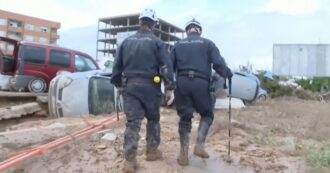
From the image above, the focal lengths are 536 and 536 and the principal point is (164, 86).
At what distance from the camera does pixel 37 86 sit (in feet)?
52.1

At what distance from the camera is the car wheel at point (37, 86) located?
51.8ft

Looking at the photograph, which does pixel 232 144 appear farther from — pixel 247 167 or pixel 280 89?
pixel 280 89

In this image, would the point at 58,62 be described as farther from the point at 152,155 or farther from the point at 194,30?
the point at 152,155

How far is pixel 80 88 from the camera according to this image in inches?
458

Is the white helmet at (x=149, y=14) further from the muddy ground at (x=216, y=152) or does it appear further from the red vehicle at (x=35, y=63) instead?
the red vehicle at (x=35, y=63)

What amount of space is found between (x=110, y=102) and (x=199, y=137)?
5.32m

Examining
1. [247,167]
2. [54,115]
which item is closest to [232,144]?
[247,167]

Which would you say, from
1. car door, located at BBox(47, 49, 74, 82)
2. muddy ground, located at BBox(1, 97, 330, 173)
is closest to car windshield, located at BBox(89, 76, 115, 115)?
muddy ground, located at BBox(1, 97, 330, 173)

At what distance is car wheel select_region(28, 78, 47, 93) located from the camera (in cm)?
1580

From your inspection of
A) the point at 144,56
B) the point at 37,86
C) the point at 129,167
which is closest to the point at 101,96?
the point at 37,86

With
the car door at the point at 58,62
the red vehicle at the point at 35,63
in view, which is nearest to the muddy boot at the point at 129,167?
the red vehicle at the point at 35,63

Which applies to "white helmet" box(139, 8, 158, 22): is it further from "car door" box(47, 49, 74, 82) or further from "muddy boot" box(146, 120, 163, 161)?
"car door" box(47, 49, 74, 82)

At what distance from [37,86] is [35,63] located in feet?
2.48

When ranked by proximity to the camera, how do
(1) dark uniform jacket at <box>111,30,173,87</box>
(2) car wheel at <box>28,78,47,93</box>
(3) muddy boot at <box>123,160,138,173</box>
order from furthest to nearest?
1. (2) car wheel at <box>28,78,47,93</box>
2. (1) dark uniform jacket at <box>111,30,173,87</box>
3. (3) muddy boot at <box>123,160,138,173</box>
